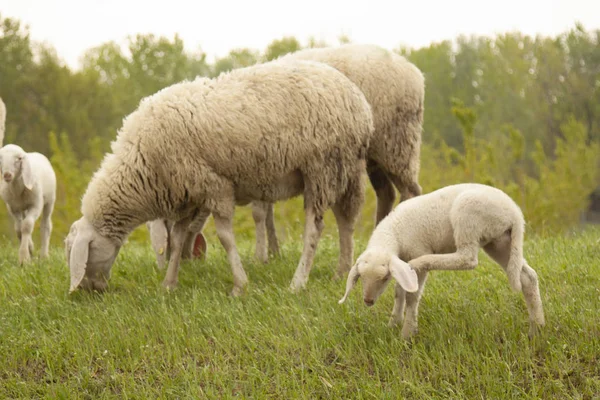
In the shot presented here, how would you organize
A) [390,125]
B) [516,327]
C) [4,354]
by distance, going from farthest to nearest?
[390,125] < [4,354] < [516,327]

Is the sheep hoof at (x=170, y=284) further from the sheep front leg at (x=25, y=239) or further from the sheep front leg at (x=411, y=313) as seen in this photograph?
the sheep front leg at (x=411, y=313)

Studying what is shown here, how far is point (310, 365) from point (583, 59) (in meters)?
18.8

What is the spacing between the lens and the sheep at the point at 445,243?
4.19 meters

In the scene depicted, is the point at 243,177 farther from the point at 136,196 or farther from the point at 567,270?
the point at 567,270

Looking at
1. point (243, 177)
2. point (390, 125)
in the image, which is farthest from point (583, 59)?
point (243, 177)

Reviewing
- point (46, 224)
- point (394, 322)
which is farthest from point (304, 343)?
point (46, 224)

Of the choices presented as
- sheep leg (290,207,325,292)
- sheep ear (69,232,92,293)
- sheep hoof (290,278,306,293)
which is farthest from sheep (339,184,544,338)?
sheep ear (69,232,92,293)

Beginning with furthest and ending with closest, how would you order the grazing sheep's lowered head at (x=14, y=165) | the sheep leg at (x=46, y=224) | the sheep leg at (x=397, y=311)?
the sheep leg at (x=46, y=224) → the grazing sheep's lowered head at (x=14, y=165) → the sheep leg at (x=397, y=311)

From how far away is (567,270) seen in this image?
5.72 meters

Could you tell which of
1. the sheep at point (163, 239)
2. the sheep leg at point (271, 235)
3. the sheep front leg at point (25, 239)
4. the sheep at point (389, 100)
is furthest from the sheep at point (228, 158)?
the sheep front leg at point (25, 239)

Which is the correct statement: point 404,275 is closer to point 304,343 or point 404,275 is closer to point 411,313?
point 411,313

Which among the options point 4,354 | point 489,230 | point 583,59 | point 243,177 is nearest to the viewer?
point 489,230

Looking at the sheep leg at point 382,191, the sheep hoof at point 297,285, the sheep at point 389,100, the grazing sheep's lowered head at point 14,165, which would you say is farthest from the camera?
the sheep leg at point 382,191

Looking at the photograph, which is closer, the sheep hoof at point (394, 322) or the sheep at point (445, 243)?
the sheep at point (445, 243)
